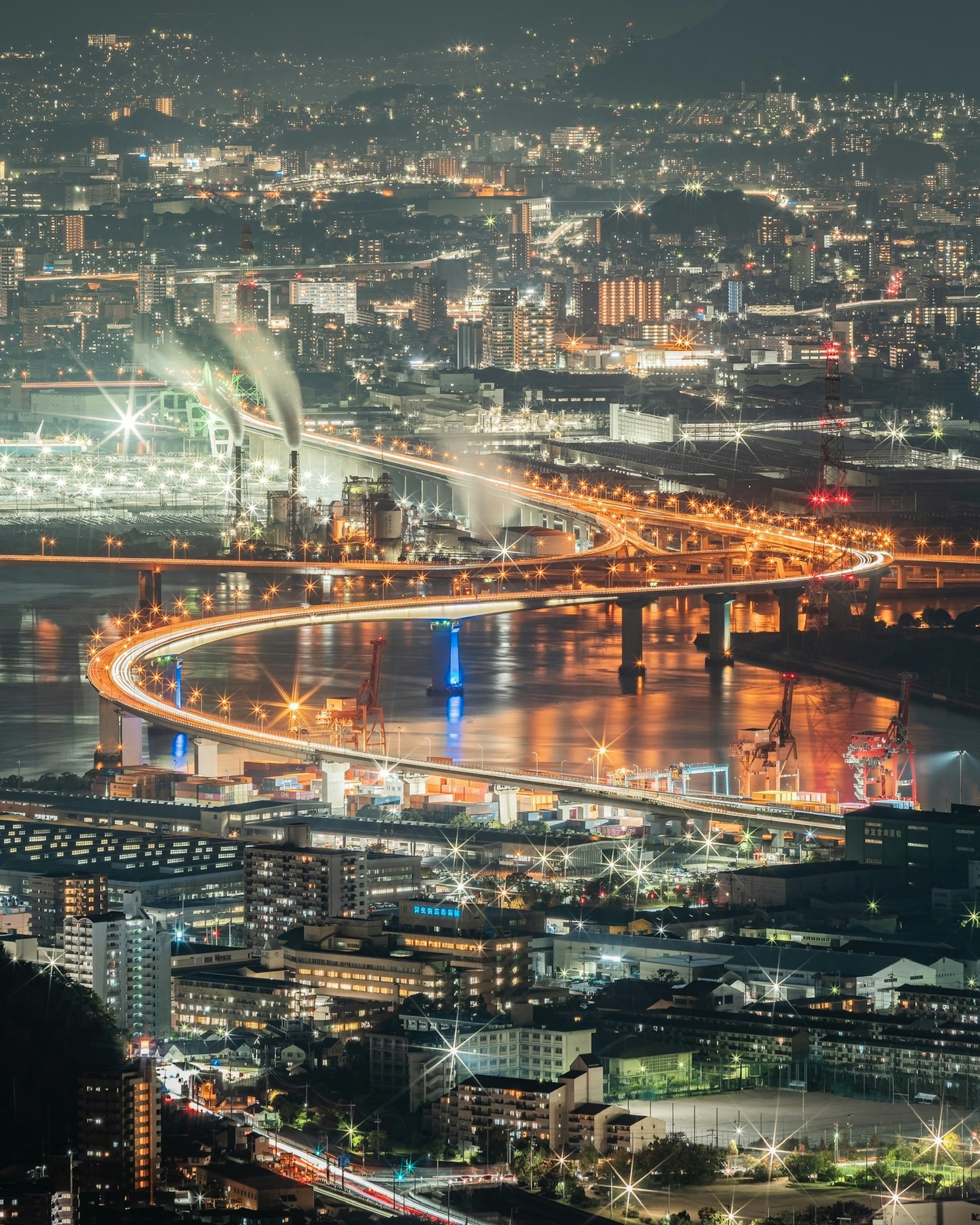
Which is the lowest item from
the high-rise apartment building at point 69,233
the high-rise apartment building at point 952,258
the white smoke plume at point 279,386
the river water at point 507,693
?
the river water at point 507,693

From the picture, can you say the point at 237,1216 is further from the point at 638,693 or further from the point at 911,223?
the point at 911,223

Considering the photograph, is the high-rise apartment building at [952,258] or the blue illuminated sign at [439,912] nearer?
the blue illuminated sign at [439,912]

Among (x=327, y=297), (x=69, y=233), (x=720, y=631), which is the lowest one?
(x=720, y=631)

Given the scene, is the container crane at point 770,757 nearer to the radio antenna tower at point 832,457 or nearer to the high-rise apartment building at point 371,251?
the radio antenna tower at point 832,457

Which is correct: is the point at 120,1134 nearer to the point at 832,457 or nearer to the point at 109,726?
the point at 109,726

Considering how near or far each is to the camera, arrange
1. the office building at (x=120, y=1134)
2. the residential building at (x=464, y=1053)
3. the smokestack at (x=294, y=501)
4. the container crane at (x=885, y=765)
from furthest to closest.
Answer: the smokestack at (x=294, y=501)
the container crane at (x=885, y=765)
the residential building at (x=464, y=1053)
the office building at (x=120, y=1134)

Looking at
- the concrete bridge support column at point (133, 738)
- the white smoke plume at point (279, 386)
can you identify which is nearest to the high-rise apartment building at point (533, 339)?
the white smoke plume at point (279, 386)

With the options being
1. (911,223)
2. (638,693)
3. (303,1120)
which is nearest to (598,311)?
(911,223)

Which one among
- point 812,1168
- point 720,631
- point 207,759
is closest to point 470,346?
point 720,631
